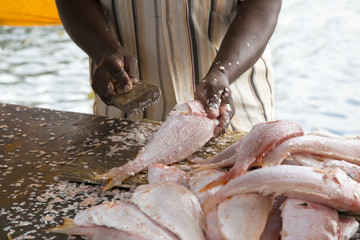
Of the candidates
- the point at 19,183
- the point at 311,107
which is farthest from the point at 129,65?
the point at 311,107

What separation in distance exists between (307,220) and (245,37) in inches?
46.8

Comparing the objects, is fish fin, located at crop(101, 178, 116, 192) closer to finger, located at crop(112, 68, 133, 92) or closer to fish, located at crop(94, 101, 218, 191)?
fish, located at crop(94, 101, 218, 191)

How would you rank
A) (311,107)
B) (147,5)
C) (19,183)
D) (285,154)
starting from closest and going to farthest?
(285,154) → (19,183) → (147,5) → (311,107)

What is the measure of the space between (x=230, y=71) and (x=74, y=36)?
2.74ft

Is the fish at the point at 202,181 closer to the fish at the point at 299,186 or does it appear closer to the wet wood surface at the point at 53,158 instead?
the fish at the point at 299,186

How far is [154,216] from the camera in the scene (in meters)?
1.37

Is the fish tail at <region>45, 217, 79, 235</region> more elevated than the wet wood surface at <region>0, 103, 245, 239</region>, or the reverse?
the fish tail at <region>45, 217, 79, 235</region>

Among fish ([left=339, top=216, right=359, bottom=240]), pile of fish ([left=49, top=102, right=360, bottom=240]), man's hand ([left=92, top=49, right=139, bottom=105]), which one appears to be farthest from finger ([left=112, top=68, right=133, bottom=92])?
fish ([left=339, top=216, right=359, bottom=240])

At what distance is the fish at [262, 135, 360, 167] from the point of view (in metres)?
1.54

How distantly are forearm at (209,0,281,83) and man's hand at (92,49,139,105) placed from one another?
35 cm

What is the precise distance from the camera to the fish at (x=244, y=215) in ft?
4.25

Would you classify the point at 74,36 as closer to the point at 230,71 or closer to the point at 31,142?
the point at 31,142

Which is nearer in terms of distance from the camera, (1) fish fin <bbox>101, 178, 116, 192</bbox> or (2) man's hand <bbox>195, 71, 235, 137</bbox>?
(1) fish fin <bbox>101, 178, 116, 192</bbox>

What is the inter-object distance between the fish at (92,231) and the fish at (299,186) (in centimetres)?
23
